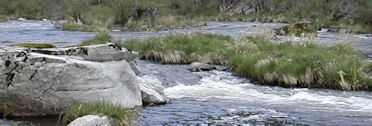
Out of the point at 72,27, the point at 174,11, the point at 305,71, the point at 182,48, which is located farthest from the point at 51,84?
the point at 174,11

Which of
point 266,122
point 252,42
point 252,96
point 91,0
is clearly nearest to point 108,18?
point 91,0

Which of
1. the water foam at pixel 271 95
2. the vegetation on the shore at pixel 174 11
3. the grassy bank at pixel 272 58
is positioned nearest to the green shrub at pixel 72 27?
the vegetation on the shore at pixel 174 11

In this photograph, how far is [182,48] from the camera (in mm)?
23219

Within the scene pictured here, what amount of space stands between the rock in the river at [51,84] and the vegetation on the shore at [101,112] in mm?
1439

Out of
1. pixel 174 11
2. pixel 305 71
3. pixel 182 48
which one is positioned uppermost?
pixel 182 48

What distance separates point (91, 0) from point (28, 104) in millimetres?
75328

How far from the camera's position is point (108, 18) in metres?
57.0

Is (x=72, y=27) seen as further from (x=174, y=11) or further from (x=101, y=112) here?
(x=174, y=11)

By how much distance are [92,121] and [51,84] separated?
2.85m

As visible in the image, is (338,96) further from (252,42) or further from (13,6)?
(13,6)

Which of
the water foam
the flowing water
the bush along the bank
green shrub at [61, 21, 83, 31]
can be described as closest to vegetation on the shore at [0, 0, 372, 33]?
green shrub at [61, 21, 83, 31]

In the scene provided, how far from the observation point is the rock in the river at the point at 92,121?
353 inches

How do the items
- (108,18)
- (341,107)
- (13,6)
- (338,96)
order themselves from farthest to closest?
1. (13,6)
2. (108,18)
3. (338,96)
4. (341,107)

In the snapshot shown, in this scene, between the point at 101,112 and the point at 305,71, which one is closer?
the point at 101,112
